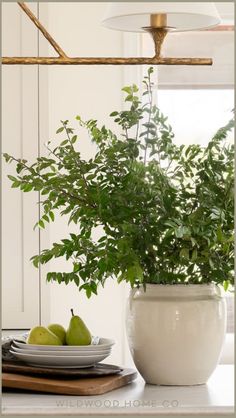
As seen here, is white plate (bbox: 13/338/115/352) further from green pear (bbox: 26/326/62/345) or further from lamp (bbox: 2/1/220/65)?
lamp (bbox: 2/1/220/65)

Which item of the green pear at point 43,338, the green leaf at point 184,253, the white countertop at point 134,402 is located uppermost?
the green leaf at point 184,253

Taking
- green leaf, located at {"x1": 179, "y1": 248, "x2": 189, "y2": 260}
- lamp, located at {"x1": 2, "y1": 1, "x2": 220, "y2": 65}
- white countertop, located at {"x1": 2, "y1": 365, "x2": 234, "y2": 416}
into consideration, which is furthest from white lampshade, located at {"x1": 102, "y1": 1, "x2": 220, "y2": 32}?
white countertop, located at {"x1": 2, "y1": 365, "x2": 234, "y2": 416}

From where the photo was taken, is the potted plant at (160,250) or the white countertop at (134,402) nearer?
the white countertop at (134,402)

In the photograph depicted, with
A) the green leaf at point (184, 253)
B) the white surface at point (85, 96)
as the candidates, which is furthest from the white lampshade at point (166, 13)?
the white surface at point (85, 96)

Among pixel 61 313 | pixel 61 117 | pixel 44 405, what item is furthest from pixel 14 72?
pixel 44 405

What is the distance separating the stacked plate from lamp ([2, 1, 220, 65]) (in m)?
0.56

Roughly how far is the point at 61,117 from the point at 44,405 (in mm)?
2177

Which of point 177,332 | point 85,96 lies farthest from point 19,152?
point 177,332

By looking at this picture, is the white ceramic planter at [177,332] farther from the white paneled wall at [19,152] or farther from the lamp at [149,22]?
the white paneled wall at [19,152]

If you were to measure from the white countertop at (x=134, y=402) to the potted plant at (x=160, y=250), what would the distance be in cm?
5

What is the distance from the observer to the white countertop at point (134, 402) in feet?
4.88

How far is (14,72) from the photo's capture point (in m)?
2.75

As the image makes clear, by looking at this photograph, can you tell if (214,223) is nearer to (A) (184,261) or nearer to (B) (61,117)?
(A) (184,261)

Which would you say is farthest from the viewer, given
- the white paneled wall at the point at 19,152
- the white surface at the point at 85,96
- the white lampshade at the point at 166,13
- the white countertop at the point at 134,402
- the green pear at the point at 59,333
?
the white surface at the point at 85,96
